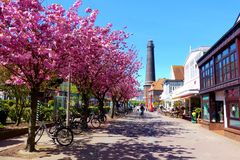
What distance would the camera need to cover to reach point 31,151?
977cm

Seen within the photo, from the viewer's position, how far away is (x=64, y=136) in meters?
11.6

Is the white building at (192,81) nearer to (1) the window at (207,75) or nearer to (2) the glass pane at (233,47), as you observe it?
(1) the window at (207,75)

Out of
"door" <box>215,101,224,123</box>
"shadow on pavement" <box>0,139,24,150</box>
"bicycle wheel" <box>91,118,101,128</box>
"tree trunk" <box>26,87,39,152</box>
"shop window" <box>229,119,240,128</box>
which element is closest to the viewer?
"tree trunk" <box>26,87,39,152</box>

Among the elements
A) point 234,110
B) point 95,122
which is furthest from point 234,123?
point 95,122

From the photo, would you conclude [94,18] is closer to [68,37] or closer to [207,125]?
[68,37]

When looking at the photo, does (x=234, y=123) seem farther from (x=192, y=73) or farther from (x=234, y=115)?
(x=192, y=73)

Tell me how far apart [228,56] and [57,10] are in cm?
1112

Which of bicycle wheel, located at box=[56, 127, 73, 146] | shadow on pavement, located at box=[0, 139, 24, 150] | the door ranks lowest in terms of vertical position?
shadow on pavement, located at box=[0, 139, 24, 150]

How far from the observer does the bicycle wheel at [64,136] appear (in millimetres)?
11523

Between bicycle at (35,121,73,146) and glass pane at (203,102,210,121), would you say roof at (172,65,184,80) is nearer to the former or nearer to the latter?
glass pane at (203,102,210,121)

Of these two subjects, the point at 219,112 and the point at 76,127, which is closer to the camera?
the point at 76,127

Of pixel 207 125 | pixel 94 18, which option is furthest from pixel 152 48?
pixel 94 18

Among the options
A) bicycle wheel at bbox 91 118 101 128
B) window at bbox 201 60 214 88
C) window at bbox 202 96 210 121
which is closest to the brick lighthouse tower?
window at bbox 201 60 214 88

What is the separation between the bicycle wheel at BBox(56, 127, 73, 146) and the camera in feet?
37.8
